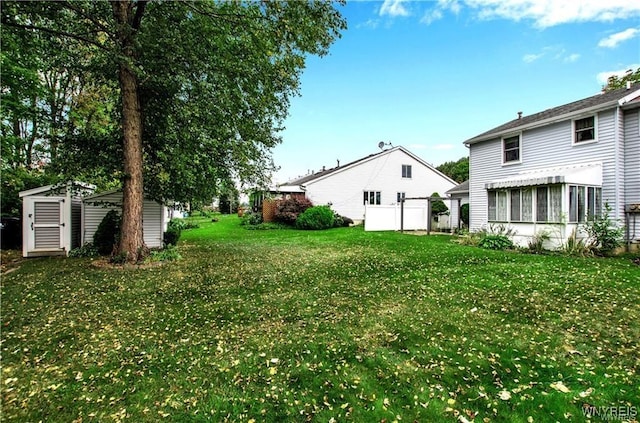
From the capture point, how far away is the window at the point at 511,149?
47.8 feet

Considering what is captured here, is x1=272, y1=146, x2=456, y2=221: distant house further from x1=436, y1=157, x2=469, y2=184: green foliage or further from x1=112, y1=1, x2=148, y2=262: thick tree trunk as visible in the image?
x1=112, y1=1, x2=148, y2=262: thick tree trunk

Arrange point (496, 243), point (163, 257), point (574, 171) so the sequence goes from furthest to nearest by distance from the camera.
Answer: point (496, 243)
point (574, 171)
point (163, 257)

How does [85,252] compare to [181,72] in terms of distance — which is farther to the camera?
[85,252]

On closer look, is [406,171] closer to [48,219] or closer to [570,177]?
[570,177]

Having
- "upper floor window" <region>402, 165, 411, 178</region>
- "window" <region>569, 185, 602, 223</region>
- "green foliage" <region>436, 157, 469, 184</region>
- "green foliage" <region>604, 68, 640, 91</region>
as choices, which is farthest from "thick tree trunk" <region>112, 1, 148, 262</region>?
"green foliage" <region>436, 157, 469, 184</region>

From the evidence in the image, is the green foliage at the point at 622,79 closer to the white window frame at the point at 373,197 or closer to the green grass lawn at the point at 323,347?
the white window frame at the point at 373,197

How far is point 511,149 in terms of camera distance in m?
14.8

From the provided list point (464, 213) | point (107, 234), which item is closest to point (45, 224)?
point (107, 234)

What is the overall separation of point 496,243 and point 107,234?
48.2 ft

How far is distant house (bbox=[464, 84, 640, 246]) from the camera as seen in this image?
Result: 36.0 feet

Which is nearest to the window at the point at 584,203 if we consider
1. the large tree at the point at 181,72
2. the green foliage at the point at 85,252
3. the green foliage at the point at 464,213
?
the green foliage at the point at 464,213

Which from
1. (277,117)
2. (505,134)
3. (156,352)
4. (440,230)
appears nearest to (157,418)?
(156,352)

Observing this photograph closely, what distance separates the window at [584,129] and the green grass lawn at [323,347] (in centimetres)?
670

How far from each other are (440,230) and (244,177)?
570 inches
